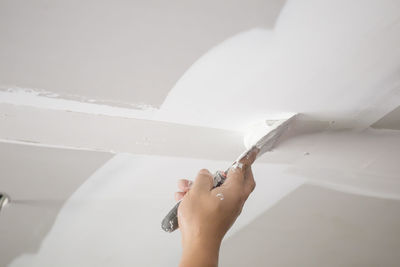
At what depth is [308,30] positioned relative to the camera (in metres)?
0.68

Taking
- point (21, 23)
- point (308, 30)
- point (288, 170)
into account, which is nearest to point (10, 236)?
point (21, 23)

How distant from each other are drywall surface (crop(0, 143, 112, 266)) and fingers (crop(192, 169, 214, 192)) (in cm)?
36

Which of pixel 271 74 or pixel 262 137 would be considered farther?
pixel 262 137

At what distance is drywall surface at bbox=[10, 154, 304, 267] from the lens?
1080 millimetres

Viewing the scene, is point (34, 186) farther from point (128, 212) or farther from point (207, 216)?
point (207, 216)

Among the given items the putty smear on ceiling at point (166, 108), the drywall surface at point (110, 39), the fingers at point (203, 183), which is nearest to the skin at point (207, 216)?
the fingers at point (203, 183)

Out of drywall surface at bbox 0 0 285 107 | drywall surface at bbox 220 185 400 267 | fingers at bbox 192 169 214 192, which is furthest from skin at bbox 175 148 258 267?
drywall surface at bbox 220 185 400 267

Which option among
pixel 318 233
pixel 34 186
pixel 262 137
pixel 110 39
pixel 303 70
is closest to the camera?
pixel 110 39

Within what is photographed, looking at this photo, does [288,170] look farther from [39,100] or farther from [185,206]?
[39,100]

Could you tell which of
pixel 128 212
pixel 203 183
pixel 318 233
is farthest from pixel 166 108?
pixel 318 233

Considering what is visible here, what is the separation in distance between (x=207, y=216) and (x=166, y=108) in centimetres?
34

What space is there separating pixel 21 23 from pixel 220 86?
51 centimetres

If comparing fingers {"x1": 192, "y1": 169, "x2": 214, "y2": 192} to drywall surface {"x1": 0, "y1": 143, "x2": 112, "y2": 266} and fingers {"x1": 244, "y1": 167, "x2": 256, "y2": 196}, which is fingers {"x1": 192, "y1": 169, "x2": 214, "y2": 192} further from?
drywall surface {"x1": 0, "y1": 143, "x2": 112, "y2": 266}

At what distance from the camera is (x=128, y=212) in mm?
1241
